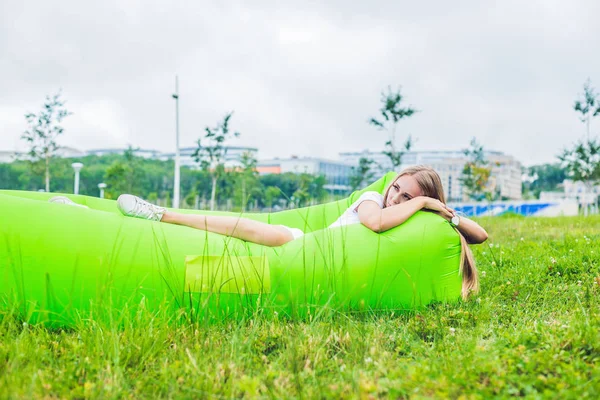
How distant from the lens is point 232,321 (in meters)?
2.49

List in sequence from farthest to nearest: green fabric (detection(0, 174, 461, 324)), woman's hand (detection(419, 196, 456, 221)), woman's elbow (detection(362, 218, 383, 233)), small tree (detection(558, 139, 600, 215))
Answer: small tree (detection(558, 139, 600, 215))
woman's hand (detection(419, 196, 456, 221))
woman's elbow (detection(362, 218, 383, 233))
green fabric (detection(0, 174, 461, 324))

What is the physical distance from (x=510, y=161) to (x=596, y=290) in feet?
320

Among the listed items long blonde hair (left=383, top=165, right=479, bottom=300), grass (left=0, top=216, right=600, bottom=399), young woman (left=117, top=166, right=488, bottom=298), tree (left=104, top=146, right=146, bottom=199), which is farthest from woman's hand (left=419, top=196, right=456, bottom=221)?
tree (left=104, top=146, right=146, bottom=199)

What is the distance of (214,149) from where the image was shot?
2188 centimetres

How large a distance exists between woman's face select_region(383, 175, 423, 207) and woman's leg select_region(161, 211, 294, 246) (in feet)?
2.39

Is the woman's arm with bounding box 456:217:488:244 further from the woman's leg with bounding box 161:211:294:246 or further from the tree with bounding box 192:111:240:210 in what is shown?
the tree with bounding box 192:111:240:210

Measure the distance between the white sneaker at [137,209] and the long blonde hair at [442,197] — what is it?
4.88 ft

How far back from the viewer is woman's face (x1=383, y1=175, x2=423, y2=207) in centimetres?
341

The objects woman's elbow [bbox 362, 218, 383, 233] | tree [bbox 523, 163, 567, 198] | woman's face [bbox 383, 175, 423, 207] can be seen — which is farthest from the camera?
tree [bbox 523, 163, 567, 198]

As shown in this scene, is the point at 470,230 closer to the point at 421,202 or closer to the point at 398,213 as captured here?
the point at 421,202

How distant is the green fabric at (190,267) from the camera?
2.53 metres

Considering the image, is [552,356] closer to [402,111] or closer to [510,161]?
[402,111]

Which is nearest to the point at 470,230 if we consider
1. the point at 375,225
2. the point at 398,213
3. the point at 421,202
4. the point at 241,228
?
the point at 421,202

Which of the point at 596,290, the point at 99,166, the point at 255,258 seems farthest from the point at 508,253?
the point at 99,166
